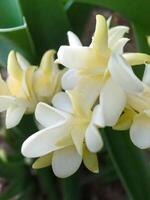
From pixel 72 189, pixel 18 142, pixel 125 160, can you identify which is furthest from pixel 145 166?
pixel 18 142

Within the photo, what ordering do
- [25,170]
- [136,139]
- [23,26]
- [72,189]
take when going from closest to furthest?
[136,139], [23,26], [72,189], [25,170]

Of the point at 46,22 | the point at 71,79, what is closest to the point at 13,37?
the point at 46,22

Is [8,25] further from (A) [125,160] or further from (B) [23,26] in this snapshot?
(A) [125,160]

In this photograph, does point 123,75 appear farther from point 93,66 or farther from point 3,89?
point 3,89

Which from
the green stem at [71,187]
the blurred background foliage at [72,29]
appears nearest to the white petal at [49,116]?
the blurred background foliage at [72,29]

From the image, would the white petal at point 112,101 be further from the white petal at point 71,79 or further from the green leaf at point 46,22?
the green leaf at point 46,22
